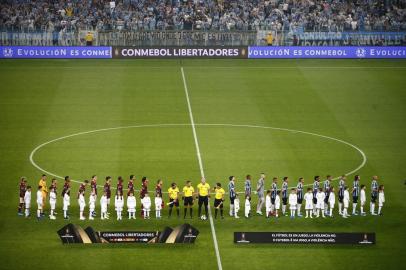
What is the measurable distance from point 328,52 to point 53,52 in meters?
18.4

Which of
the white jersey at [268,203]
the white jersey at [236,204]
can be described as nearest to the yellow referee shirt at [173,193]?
the white jersey at [236,204]

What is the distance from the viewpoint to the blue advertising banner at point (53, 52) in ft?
172

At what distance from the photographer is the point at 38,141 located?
118ft

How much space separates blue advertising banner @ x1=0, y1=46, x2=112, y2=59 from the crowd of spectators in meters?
1.55

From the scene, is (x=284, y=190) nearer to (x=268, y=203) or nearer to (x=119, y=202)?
(x=268, y=203)

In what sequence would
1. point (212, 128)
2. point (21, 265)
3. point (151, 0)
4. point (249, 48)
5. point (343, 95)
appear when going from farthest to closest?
point (151, 0)
point (249, 48)
point (343, 95)
point (212, 128)
point (21, 265)

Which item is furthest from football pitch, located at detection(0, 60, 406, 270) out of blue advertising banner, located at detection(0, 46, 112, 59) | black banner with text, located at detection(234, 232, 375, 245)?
blue advertising banner, located at detection(0, 46, 112, 59)

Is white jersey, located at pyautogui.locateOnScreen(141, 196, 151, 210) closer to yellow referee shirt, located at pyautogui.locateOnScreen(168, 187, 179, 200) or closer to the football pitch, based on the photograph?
the football pitch

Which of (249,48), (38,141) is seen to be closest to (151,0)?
(249,48)

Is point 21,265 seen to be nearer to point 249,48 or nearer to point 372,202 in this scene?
point 372,202

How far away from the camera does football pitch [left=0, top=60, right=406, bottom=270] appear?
973 inches

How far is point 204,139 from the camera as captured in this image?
120 feet

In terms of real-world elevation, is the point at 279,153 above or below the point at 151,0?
below

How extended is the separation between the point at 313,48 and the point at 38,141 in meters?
24.3
